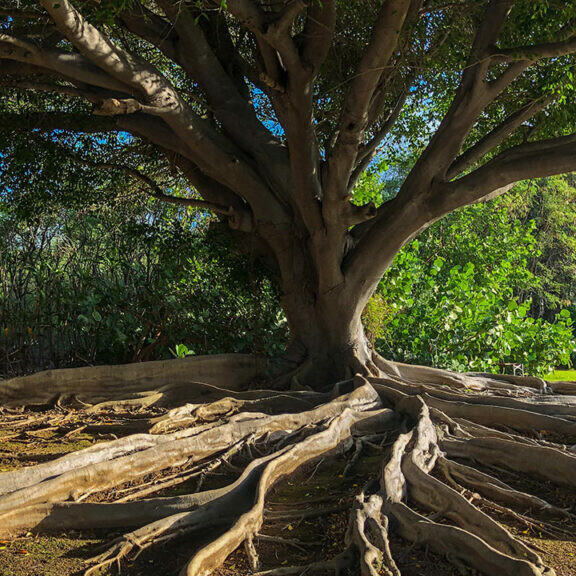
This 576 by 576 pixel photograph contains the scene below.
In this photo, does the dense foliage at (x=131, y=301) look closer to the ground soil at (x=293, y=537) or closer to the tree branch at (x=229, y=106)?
the tree branch at (x=229, y=106)

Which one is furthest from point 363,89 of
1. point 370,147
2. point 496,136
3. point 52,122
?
point 52,122

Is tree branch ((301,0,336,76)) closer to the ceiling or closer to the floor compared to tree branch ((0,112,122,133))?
closer to the ceiling

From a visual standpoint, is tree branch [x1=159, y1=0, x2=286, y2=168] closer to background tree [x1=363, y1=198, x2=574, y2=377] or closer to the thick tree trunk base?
the thick tree trunk base

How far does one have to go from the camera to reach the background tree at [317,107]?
655 cm

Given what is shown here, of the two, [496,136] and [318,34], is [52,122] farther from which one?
[496,136]

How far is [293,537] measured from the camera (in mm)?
3859

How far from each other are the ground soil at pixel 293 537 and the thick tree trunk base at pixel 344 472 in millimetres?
48

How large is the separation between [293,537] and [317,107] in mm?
6912

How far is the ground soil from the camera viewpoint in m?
3.39

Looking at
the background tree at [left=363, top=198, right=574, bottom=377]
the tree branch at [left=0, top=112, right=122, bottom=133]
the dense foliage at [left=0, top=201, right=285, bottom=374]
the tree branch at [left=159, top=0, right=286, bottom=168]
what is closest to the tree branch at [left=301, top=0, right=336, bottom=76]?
the tree branch at [left=159, top=0, right=286, bottom=168]

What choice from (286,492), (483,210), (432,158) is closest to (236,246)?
(432,158)

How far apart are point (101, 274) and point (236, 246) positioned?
2.45 metres

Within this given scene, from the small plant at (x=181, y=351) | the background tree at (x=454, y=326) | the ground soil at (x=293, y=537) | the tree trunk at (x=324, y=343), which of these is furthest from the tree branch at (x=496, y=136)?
the small plant at (x=181, y=351)

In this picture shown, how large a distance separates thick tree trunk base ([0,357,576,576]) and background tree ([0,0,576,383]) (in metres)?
1.62
